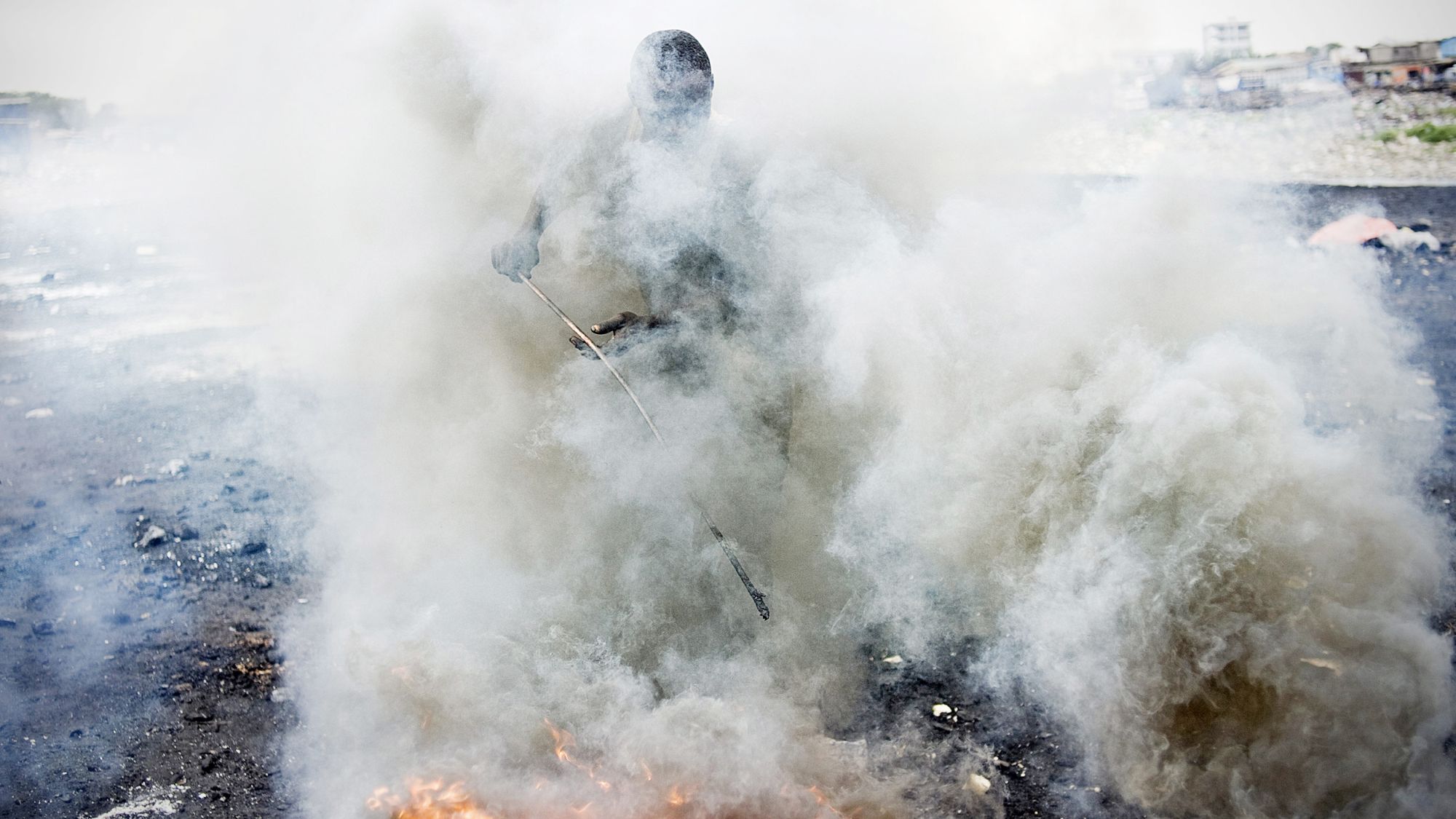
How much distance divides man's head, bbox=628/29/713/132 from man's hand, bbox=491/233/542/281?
2.86 ft

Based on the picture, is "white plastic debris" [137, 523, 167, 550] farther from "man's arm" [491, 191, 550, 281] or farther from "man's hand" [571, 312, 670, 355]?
"man's hand" [571, 312, 670, 355]

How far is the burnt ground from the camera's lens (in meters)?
3.13

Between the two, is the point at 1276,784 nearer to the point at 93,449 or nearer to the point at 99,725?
the point at 99,725

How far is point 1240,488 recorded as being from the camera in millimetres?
3184

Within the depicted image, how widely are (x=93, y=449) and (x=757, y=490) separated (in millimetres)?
4658

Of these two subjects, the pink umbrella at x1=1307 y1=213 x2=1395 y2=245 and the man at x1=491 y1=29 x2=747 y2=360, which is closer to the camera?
the man at x1=491 y1=29 x2=747 y2=360

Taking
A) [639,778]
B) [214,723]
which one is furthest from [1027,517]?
[214,723]

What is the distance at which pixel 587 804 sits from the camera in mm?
2828

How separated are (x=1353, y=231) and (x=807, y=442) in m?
7.67

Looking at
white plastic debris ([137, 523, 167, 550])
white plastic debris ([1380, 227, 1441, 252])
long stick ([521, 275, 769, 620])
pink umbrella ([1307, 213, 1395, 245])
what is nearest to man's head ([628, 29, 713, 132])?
long stick ([521, 275, 769, 620])

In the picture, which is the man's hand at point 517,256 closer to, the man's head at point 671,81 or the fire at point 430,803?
the man's head at point 671,81

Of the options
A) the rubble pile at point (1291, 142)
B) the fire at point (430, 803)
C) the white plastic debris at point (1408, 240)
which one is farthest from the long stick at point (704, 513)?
the rubble pile at point (1291, 142)

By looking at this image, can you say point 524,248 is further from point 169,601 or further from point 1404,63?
point 1404,63

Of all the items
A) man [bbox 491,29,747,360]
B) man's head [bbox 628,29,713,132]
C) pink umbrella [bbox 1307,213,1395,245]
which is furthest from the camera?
pink umbrella [bbox 1307,213,1395,245]
